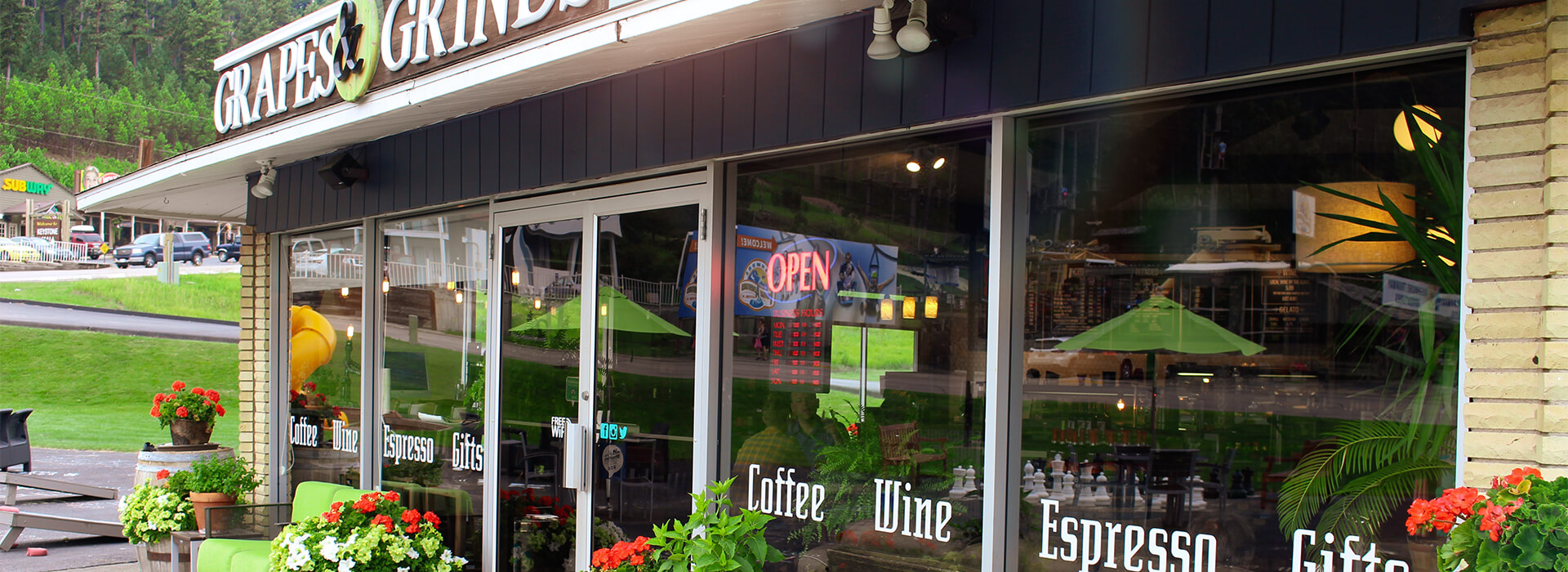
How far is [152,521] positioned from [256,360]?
207cm

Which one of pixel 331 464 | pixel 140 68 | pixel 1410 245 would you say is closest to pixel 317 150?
pixel 331 464

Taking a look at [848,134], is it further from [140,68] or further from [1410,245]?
[140,68]

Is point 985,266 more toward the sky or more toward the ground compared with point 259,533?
more toward the sky

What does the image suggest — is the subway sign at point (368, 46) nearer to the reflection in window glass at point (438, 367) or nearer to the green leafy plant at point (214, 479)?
the reflection in window glass at point (438, 367)

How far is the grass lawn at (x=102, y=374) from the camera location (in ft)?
66.9

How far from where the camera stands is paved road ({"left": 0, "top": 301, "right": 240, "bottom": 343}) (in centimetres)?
2925

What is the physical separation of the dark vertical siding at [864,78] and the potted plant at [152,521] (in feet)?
7.36

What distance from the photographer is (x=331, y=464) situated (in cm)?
651

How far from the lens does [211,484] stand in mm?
5746

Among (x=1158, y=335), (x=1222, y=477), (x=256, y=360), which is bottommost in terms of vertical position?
(x=256, y=360)

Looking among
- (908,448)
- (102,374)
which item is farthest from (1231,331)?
(102,374)

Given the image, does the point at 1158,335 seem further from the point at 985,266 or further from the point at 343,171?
the point at 343,171

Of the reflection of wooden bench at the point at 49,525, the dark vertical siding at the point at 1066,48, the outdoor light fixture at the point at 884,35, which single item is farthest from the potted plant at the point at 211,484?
the dark vertical siding at the point at 1066,48

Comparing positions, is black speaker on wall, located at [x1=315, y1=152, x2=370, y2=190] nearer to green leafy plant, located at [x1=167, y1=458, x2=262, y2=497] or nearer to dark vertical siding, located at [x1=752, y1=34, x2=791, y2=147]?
green leafy plant, located at [x1=167, y1=458, x2=262, y2=497]
